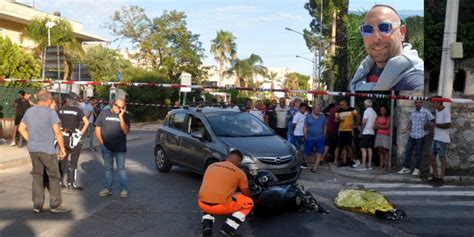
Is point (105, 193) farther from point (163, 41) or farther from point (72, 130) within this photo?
point (163, 41)

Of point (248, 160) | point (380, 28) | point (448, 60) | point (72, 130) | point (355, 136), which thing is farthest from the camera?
point (380, 28)

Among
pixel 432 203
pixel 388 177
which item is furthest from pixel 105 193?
pixel 388 177

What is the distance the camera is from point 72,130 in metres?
9.08

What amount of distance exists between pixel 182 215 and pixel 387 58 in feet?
26.0

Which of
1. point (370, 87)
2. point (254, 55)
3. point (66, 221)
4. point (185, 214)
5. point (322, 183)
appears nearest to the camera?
point (66, 221)

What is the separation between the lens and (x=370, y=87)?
13.4 metres

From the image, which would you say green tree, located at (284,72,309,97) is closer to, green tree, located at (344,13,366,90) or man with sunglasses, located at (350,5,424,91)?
green tree, located at (344,13,366,90)

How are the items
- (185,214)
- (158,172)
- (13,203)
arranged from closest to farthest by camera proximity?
(185,214)
(13,203)
(158,172)

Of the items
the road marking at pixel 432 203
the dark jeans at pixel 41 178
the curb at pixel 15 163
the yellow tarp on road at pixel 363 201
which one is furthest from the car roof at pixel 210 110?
the curb at pixel 15 163

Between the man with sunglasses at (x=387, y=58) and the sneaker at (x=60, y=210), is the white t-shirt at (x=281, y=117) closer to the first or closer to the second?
the man with sunglasses at (x=387, y=58)

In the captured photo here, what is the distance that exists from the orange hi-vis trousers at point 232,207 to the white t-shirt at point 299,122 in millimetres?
6824

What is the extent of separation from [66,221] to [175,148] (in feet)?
13.3

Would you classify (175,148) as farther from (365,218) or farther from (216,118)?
(365,218)

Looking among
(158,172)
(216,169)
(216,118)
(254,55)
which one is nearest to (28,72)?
(158,172)
